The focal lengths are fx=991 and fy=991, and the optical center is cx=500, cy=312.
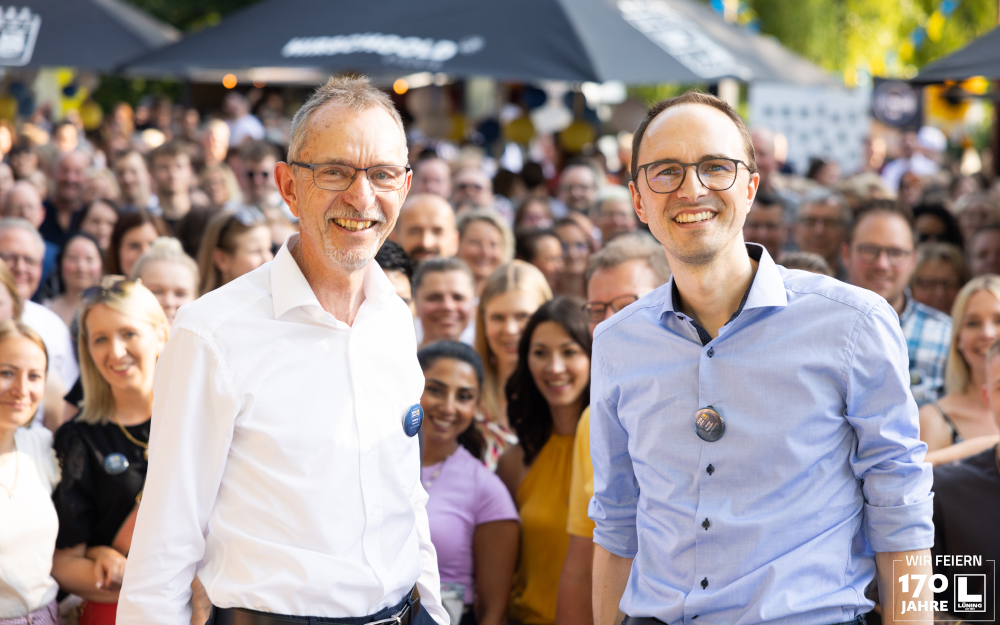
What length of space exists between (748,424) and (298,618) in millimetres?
1063

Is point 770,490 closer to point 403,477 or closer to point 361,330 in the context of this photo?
point 403,477

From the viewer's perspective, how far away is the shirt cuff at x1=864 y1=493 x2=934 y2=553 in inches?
84.1

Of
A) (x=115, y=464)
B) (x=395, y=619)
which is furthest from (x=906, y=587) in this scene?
(x=115, y=464)

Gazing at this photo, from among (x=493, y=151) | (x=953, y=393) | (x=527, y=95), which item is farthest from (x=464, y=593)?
(x=493, y=151)

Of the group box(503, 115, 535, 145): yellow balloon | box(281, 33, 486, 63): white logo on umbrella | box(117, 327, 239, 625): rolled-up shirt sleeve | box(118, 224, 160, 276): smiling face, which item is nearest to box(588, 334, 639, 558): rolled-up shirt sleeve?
box(117, 327, 239, 625): rolled-up shirt sleeve

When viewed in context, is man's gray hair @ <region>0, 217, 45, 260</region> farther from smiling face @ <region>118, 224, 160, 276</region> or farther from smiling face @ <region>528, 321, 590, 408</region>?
smiling face @ <region>528, 321, 590, 408</region>

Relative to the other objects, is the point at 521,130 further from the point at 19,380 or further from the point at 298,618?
the point at 298,618

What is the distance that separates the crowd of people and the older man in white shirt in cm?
21

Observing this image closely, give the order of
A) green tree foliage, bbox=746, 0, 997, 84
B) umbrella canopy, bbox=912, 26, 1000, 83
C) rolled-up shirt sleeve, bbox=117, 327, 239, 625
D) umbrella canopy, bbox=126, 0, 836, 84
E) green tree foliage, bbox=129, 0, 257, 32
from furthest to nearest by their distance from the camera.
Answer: green tree foliage, bbox=129, 0, 257, 32, green tree foliage, bbox=746, 0, 997, 84, umbrella canopy, bbox=126, 0, 836, 84, umbrella canopy, bbox=912, 26, 1000, 83, rolled-up shirt sleeve, bbox=117, 327, 239, 625

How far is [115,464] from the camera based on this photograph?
3492 millimetres

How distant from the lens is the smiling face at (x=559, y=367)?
13.1 ft

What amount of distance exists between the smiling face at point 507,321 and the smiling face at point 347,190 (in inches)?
99.5

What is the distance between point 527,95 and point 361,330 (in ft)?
31.8

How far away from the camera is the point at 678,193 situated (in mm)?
2248
